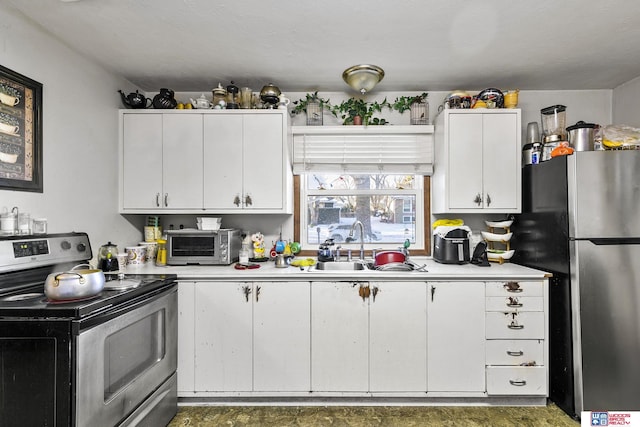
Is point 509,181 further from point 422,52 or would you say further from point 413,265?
point 422,52

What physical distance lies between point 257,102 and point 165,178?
Answer: 39.2 inches

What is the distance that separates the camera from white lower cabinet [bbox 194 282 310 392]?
7.30 ft

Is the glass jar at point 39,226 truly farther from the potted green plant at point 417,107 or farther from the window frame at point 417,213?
the potted green plant at point 417,107

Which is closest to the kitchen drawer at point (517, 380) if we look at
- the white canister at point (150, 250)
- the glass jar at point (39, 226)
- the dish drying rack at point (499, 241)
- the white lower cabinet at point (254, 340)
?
the dish drying rack at point (499, 241)

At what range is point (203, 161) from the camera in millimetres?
2588

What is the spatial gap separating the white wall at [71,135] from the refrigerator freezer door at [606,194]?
10.8 ft

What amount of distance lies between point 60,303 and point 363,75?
89.3 inches

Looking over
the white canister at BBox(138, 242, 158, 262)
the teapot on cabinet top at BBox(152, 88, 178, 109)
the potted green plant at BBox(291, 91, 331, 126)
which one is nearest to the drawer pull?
the potted green plant at BBox(291, 91, 331, 126)

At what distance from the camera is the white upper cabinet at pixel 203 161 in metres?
2.58

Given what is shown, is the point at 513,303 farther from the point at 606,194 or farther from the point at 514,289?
the point at 606,194

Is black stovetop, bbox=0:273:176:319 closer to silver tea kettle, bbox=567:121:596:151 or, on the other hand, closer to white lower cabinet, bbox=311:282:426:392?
white lower cabinet, bbox=311:282:426:392

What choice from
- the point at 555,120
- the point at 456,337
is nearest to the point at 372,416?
the point at 456,337

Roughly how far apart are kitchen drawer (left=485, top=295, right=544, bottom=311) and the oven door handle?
2.18m

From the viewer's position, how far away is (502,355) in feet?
7.23
